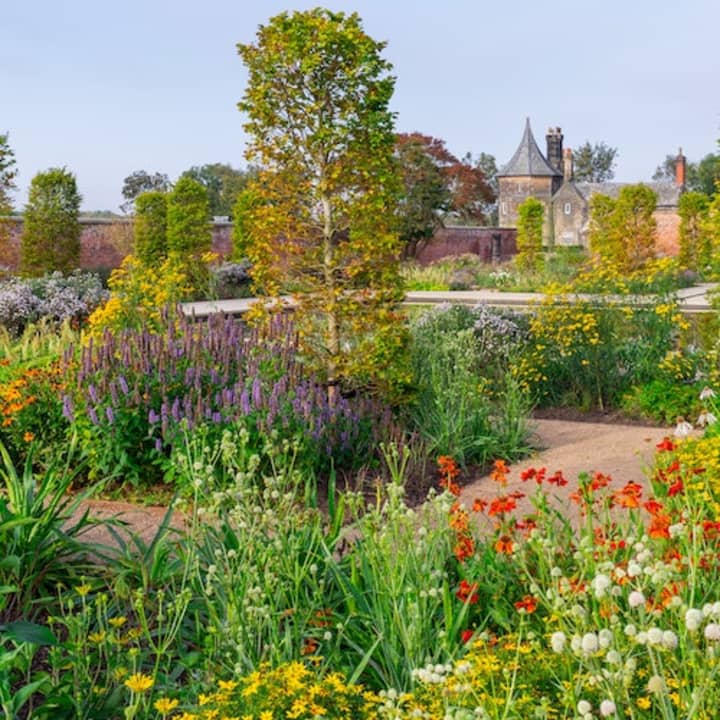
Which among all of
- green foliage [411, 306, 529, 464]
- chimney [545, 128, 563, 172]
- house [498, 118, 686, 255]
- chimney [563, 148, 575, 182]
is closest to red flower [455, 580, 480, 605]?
green foliage [411, 306, 529, 464]

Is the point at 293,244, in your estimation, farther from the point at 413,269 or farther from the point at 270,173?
the point at 413,269

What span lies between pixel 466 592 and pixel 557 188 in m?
54.6

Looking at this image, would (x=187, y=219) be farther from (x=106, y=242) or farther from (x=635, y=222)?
(x=635, y=222)

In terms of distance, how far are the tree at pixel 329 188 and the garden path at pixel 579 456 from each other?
3.99 ft

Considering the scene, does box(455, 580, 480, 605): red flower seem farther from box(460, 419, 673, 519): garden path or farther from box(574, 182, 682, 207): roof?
box(574, 182, 682, 207): roof

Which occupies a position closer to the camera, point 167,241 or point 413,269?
point 167,241

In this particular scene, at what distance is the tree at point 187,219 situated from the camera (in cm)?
2272

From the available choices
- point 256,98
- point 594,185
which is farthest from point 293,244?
point 594,185

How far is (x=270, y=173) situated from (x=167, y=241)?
1635 centimetres

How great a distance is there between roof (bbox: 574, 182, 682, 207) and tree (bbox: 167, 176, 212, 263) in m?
29.6

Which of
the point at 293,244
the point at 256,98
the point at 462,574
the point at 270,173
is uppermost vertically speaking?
the point at 256,98

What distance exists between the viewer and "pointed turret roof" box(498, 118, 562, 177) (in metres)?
55.2

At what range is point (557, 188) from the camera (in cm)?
5597

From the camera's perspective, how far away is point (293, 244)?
746cm
